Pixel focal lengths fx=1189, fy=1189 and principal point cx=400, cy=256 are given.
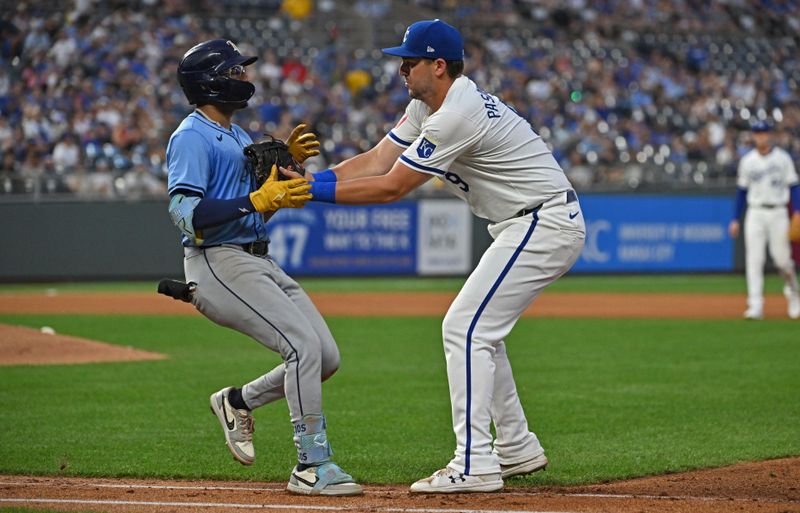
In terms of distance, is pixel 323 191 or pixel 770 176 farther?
pixel 770 176

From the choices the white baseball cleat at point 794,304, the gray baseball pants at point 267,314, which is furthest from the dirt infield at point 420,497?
the white baseball cleat at point 794,304

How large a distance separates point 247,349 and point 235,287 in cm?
693

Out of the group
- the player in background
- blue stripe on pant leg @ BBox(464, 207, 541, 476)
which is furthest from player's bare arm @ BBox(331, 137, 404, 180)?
blue stripe on pant leg @ BBox(464, 207, 541, 476)

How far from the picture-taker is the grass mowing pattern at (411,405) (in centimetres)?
675

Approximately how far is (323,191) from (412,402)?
3.91 metres

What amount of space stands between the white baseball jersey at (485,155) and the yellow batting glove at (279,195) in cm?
51

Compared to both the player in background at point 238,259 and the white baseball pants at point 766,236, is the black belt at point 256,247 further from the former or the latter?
the white baseball pants at point 766,236

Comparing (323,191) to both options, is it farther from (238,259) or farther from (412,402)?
(412,402)

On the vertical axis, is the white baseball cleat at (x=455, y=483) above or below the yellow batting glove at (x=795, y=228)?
below

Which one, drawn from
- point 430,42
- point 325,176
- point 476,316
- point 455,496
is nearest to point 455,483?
point 455,496

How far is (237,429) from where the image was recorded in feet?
19.5

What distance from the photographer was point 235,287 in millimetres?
5652

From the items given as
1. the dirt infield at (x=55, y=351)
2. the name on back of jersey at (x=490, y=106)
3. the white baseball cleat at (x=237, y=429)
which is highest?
the name on back of jersey at (x=490, y=106)

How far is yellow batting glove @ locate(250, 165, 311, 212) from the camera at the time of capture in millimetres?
5324
